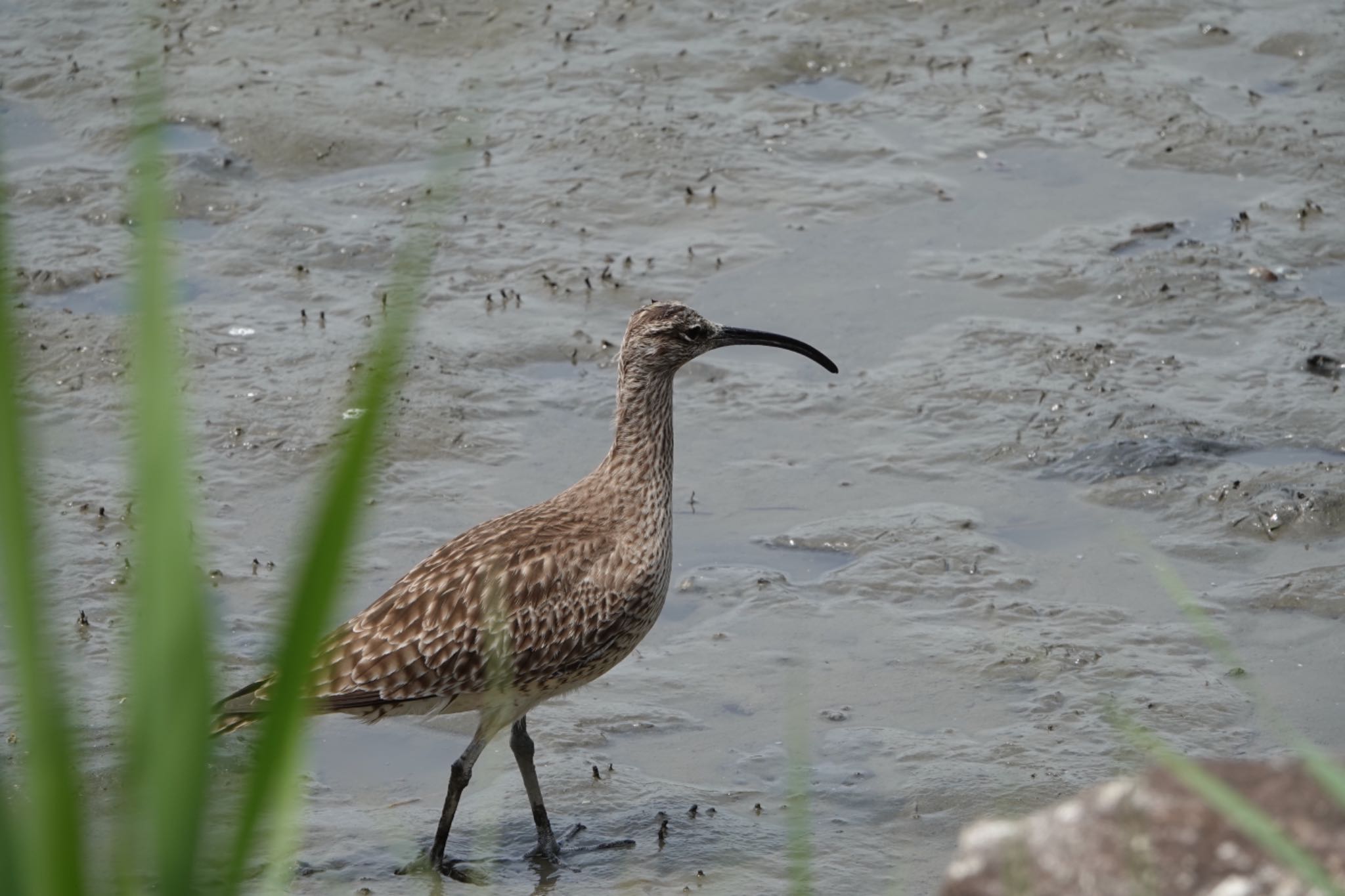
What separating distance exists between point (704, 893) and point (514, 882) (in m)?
0.68

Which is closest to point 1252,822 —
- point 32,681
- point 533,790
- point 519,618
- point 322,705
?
point 32,681

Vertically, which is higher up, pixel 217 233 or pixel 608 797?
pixel 217 233

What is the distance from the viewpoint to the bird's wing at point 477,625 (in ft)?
20.9

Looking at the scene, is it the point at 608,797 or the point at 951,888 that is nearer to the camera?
the point at 951,888

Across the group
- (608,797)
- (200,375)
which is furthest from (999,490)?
(200,375)

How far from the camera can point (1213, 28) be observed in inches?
521

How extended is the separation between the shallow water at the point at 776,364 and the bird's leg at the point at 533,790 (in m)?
0.10

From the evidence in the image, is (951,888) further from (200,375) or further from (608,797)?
(200,375)

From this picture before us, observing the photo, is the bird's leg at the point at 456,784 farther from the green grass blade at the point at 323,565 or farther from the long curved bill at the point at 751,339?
the green grass blade at the point at 323,565

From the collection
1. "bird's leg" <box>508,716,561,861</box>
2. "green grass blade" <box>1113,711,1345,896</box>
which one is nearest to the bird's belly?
"bird's leg" <box>508,716,561,861</box>

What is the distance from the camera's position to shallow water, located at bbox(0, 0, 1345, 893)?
23.9 feet

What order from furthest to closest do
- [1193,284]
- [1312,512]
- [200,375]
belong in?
[1193,284], [200,375], [1312,512]

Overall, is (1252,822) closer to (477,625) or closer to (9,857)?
(9,857)

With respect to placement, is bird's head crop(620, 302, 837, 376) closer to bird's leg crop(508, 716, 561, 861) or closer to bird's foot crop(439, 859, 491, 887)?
bird's leg crop(508, 716, 561, 861)
